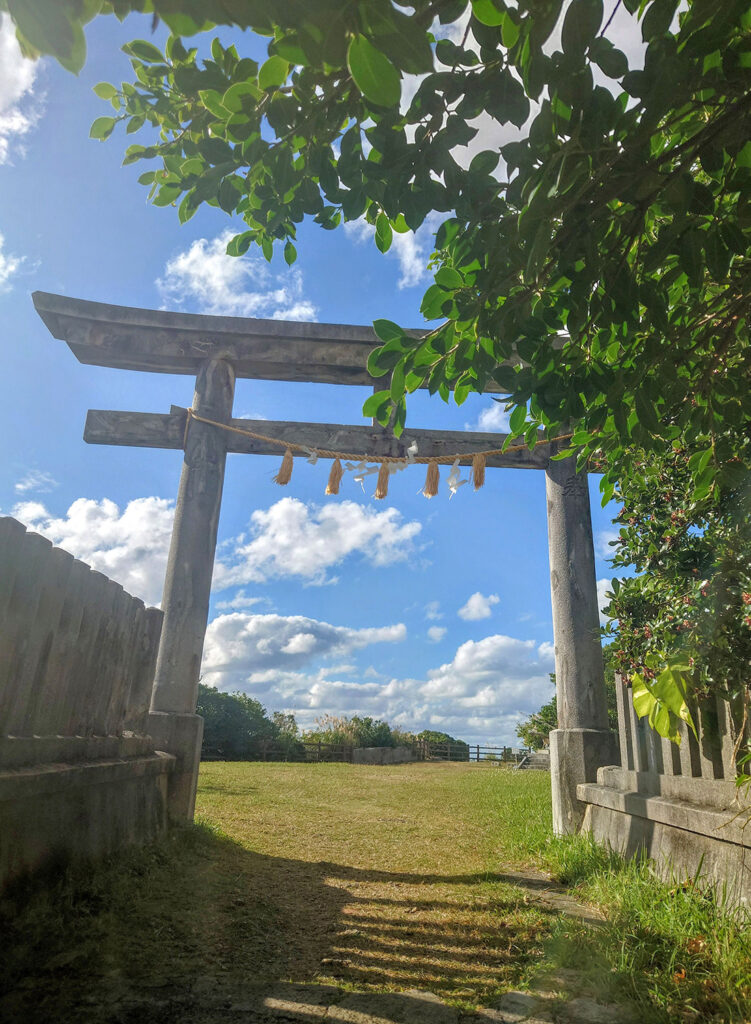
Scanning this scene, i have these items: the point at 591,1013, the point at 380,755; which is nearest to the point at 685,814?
the point at 591,1013

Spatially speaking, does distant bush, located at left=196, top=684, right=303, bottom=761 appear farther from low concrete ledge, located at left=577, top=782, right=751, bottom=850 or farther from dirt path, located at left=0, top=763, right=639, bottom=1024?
low concrete ledge, located at left=577, top=782, right=751, bottom=850

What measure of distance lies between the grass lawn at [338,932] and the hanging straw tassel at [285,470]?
3326 millimetres

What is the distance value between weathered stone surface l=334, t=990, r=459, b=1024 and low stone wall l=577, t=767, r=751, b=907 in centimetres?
146

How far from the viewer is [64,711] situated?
3.48 m

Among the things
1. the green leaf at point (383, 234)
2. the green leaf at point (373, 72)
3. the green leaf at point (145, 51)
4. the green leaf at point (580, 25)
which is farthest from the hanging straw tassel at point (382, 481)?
the green leaf at point (373, 72)

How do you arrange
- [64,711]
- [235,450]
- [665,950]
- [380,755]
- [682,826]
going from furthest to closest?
[380,755] < [235,450] < [682,826] < [64,711] < [665,950]

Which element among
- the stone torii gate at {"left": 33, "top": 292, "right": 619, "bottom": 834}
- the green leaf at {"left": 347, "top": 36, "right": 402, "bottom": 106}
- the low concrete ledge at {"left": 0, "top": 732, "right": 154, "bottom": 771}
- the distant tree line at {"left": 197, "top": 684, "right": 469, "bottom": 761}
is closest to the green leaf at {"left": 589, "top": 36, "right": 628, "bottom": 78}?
the green leaf at {"left": 347, "top": 36, "right": 402, "bottom": 106}

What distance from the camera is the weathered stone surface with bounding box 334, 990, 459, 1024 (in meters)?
2.42

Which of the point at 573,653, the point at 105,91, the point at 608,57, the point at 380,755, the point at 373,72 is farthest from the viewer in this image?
the point at 380,755

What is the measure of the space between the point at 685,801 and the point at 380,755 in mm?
19542

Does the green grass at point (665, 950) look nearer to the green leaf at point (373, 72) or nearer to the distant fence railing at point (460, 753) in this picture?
the green leaf at point (373, 72)

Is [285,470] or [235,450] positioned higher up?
[235,450]

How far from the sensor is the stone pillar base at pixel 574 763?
5730 millimetres

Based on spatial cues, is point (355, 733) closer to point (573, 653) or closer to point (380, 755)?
Result: point (380, 755)
